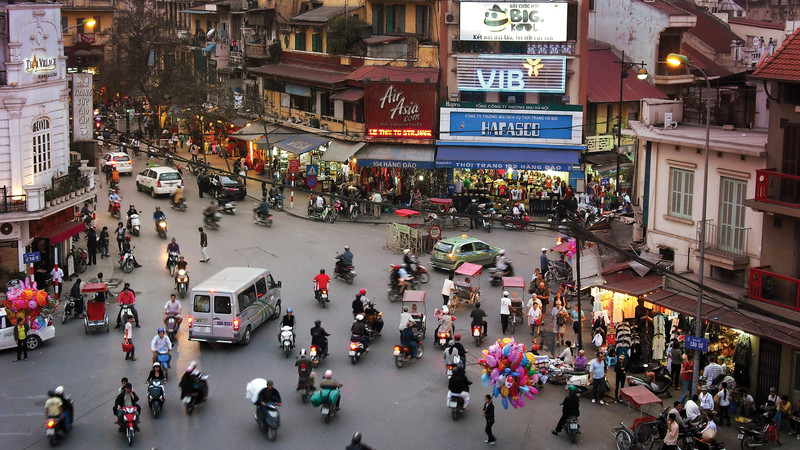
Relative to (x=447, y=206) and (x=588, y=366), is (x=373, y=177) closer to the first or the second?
(x=447, y=206)

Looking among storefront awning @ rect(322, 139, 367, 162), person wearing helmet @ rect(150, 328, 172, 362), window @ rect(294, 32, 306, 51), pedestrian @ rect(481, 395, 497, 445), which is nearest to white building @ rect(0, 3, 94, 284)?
person wearing helmet @ rect(150, 328, 172, 362)

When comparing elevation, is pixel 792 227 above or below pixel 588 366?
above

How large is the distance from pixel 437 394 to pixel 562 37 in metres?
26.0

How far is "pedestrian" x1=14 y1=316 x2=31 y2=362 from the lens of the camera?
83.0 ft

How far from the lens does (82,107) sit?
36.8 meters

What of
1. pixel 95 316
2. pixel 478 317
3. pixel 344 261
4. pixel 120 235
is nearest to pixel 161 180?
pixel 120 235

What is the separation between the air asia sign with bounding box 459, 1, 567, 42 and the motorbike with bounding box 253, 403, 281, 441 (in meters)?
29.0

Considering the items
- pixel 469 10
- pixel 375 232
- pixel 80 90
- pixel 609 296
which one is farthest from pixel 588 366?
pixel 469 10

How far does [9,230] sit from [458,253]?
49.5ft

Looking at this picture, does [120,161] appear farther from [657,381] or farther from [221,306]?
[657,381]

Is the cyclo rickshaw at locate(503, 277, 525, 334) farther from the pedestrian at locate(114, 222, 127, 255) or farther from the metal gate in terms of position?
the pedestrian at locate(114, 222, 127, 255)

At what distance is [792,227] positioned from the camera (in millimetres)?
22703

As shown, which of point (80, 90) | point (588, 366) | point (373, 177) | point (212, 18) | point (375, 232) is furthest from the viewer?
point (212, 18)

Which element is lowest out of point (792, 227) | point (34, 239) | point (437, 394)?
point (437, 394)
